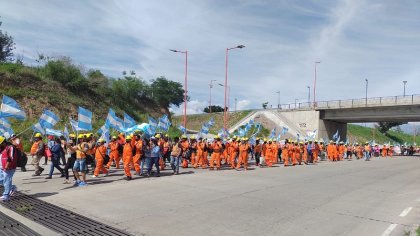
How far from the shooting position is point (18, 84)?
3309 cm

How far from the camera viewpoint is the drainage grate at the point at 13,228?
636 cm

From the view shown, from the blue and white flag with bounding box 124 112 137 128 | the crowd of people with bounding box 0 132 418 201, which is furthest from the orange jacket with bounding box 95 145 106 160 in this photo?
the blue and white flag with bounding box 124 112 137 128

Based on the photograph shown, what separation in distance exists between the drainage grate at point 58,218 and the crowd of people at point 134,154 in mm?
688

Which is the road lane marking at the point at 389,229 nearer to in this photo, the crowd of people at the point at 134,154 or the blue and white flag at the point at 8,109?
the crowd of people at the point at 134,154

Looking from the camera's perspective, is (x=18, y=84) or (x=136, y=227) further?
(x=18, y=84)

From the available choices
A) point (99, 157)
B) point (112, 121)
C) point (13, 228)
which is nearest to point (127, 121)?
point (112, 121)

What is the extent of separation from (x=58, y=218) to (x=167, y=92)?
176 ft

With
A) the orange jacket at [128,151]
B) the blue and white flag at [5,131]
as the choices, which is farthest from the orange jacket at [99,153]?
the blue and white flag at [5,131]

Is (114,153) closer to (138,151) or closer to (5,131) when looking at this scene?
(138,151)

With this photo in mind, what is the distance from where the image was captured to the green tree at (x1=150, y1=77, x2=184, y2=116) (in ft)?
191

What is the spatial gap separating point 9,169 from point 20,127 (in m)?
20.5

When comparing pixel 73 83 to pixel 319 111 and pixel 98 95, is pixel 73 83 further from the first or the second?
pixel 319 111

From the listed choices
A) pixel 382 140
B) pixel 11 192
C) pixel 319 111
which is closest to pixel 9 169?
pixel 11 192

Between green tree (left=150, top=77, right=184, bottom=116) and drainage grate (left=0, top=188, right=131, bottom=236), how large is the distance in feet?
157
